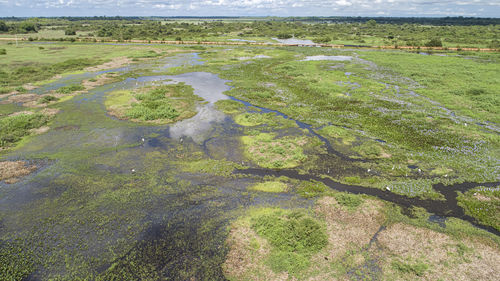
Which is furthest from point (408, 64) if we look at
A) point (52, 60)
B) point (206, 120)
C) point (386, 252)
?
point (52, 60)

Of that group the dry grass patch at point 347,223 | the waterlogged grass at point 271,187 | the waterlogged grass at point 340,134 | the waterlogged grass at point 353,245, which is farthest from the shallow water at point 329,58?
the waterlogged grass at point 353,245

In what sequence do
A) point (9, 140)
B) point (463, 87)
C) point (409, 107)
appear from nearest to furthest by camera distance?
point (9, 140) → point (409, 107) → point (463, 87)

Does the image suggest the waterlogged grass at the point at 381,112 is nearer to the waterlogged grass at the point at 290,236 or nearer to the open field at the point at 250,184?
the open field at the point at 250,184

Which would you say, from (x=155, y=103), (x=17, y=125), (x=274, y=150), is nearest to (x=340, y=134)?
(x=274, y=150)

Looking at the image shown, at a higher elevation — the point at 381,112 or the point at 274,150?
the point at 381,112

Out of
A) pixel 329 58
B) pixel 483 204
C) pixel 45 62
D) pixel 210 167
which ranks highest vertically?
pixel 329 58

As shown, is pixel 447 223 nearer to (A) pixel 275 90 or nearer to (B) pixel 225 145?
(B) pixel 225 145

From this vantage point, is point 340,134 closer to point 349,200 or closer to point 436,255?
point 349,200
